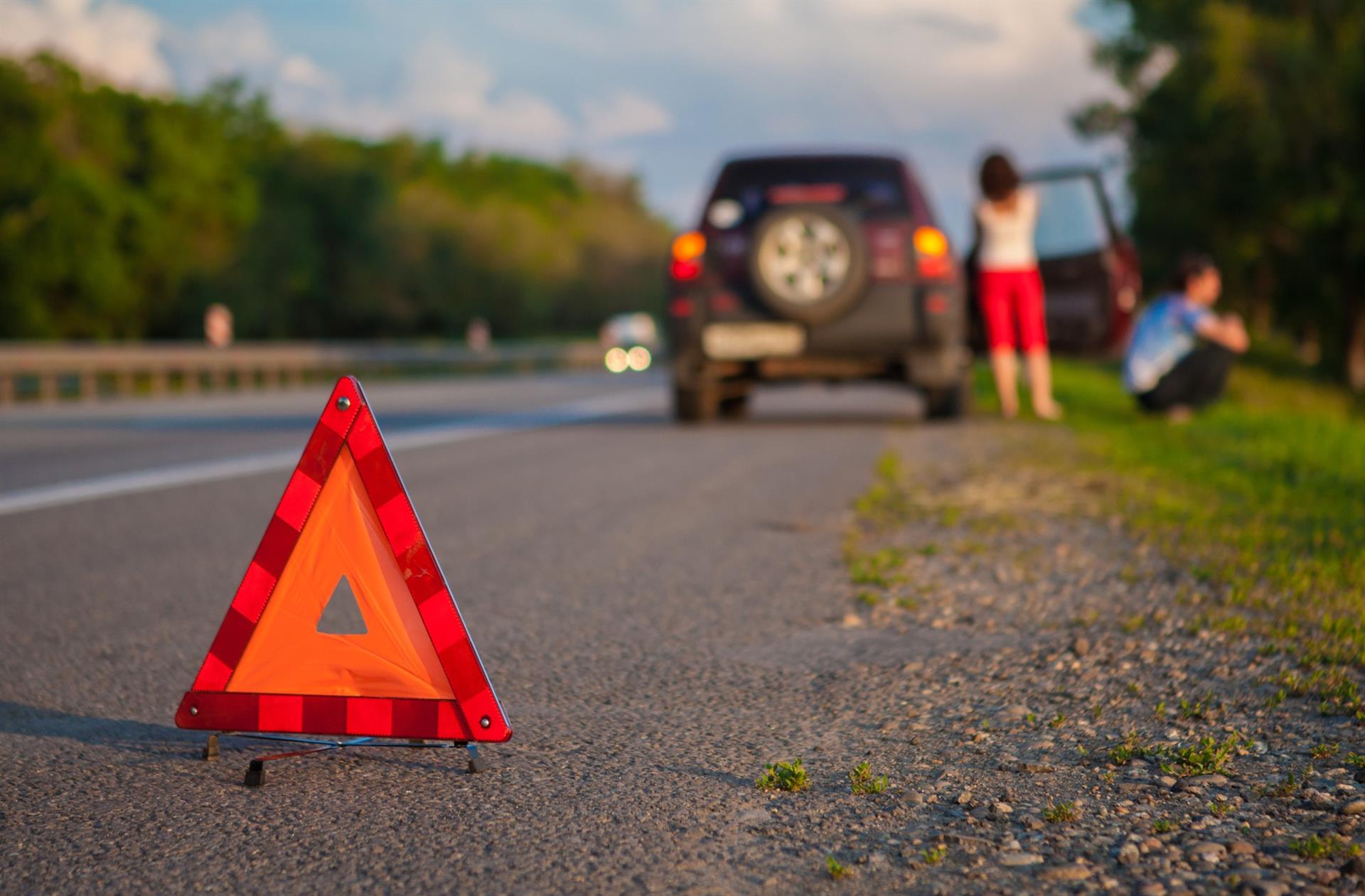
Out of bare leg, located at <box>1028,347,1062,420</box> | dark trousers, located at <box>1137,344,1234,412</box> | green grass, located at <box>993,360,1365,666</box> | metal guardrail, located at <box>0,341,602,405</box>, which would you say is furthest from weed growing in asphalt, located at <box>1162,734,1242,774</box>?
metal guardrail, located at <box>0,341,602,405</box>

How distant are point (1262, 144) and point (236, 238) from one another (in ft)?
160

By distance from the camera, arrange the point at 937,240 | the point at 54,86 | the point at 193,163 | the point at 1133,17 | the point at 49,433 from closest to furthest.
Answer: the point at 937,240 → the point at 49,433 → the point at 1133,17 → the point at 54,86 → the point at 193,163

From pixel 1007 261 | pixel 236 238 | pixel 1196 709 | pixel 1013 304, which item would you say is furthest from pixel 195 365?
pixel 236 238

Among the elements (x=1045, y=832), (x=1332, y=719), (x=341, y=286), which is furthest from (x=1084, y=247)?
(x=341, y=286)

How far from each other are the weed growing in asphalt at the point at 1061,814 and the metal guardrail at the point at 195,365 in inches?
798

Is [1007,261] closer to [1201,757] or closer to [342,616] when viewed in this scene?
[342,616]

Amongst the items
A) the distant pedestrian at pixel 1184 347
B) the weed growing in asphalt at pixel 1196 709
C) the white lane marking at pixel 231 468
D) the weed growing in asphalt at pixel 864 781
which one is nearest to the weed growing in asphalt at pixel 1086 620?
the weed growing in asphalt at pixel 1196 709

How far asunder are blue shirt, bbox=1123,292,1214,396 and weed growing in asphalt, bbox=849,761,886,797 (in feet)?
30.7

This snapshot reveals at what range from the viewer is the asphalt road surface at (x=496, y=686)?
285 cm

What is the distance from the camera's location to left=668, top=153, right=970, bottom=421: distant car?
11547 millimetres

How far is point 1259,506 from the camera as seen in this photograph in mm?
7176

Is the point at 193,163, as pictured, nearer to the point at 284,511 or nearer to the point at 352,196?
the point at 352,196

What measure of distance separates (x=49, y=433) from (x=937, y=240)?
790cm

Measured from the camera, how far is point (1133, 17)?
38.7 meters
